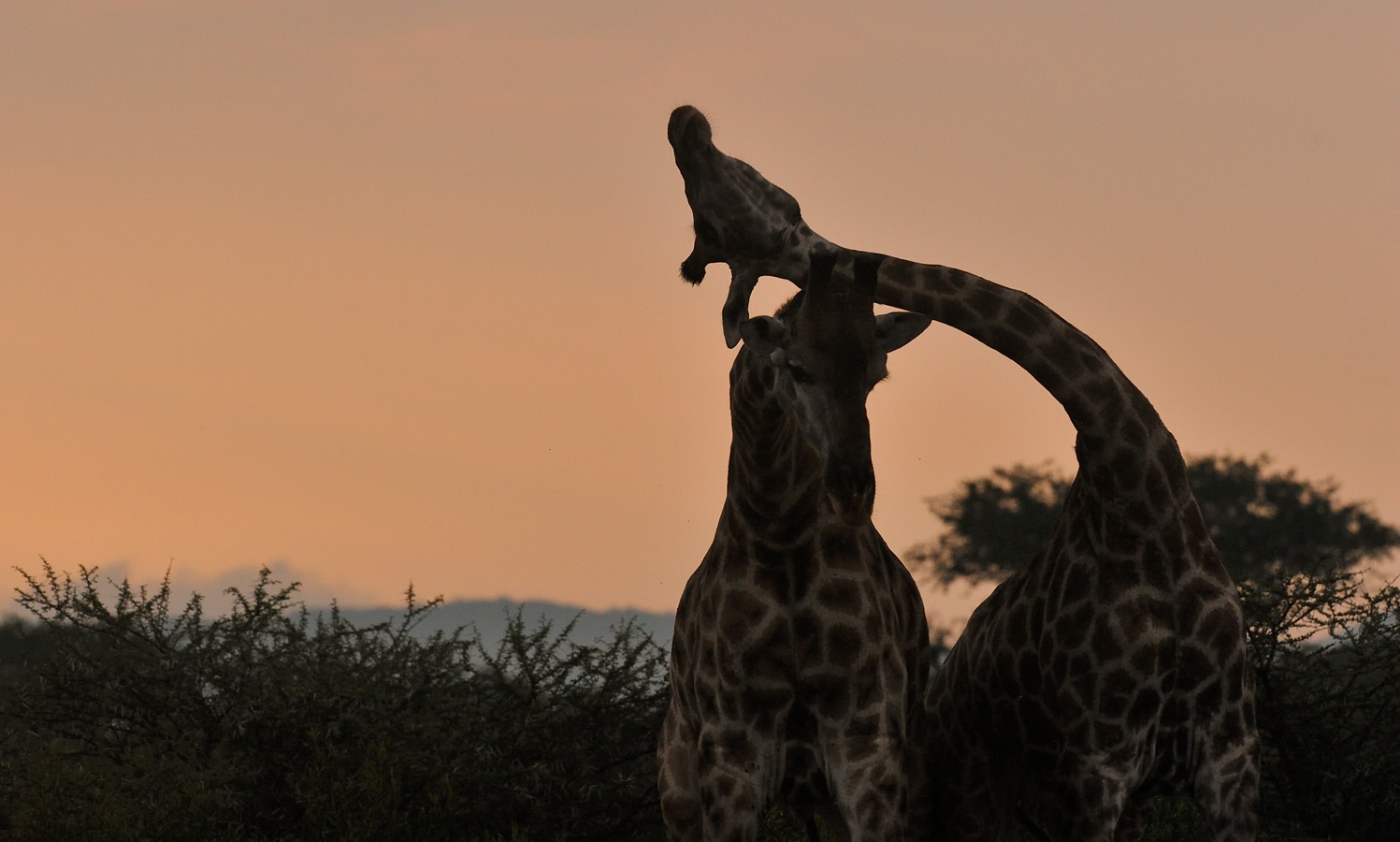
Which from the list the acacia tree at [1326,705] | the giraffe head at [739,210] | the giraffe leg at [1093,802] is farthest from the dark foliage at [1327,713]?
the giraffe head at [739,210]

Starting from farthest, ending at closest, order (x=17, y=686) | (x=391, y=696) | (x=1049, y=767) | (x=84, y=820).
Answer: (x=17, y=686) → (x=391, y=696) → (x=84, y=820) → (x=1049, y=767)

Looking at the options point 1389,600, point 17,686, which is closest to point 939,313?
point 1389,600

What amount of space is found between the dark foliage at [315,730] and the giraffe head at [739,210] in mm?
3937

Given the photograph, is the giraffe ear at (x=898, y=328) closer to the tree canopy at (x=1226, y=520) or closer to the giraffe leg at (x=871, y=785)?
the giraffe leg at (x=871, y=785)

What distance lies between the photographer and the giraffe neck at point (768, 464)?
6.17 meters

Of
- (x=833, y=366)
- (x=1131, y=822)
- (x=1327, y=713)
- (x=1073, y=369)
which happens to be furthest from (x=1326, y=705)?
(x=833, y=366)

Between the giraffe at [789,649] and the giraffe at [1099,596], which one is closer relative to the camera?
the giraffe at [789,649]

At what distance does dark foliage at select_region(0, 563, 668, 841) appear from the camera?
928 cm

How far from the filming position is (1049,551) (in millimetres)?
7047

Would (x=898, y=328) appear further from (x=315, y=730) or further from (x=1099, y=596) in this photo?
(x=315, y=730)

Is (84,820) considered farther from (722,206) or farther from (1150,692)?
(1150,692)

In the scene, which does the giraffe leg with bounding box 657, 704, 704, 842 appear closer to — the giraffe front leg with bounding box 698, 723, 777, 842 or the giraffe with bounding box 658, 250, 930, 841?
the giraffe with bounding box 658, 250, 930, 841

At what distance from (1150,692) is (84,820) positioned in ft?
21.4

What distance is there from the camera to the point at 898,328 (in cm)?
613
